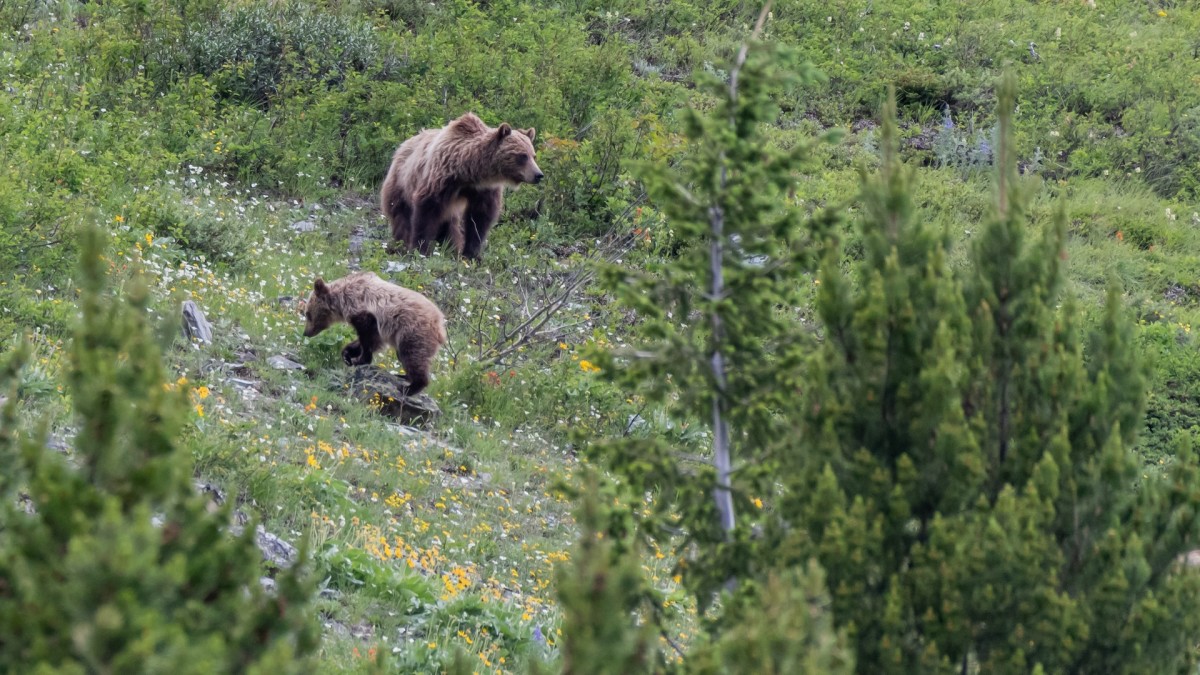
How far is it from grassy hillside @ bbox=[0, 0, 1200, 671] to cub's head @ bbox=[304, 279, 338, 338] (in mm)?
121

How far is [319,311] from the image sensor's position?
9.91 m

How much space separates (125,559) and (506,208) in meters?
12.5

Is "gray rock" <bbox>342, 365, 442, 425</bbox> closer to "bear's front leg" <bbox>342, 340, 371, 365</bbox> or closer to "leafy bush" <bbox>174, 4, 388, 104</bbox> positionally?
"bear's front leg" <bbox>342, 340, 371, 365</bbox>

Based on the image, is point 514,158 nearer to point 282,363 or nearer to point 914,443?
point 282,363

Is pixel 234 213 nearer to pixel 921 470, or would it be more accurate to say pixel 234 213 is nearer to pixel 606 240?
pixel 606 240

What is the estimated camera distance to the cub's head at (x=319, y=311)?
9.78 meters

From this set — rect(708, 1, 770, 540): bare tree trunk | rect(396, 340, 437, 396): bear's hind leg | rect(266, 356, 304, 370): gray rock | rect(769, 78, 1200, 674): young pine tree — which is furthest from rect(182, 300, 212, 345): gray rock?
rect(769, 78, 1200, 674): young pine tree

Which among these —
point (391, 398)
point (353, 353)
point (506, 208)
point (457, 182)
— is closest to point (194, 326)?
point (353, 353)

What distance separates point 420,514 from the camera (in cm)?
797

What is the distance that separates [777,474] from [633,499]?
1.62 feet

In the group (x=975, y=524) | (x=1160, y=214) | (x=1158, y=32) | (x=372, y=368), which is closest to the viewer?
(x=975, y=524)

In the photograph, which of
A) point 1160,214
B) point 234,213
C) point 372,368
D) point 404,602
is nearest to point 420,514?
point 404,602

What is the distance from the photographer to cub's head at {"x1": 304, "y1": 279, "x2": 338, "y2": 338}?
32.1ft

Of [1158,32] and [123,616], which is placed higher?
[123,616]
